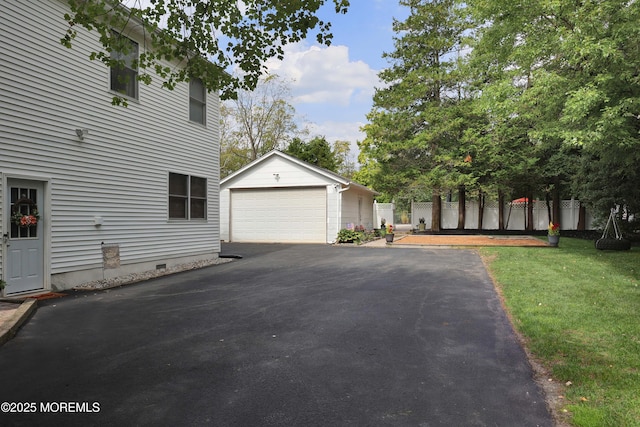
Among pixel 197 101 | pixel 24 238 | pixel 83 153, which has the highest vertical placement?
pixel 197 101

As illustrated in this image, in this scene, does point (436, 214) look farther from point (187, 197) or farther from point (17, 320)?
point (17, 320)

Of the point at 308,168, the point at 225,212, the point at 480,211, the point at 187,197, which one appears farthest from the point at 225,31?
the point at 480,211

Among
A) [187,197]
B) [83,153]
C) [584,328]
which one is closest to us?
[584,328]

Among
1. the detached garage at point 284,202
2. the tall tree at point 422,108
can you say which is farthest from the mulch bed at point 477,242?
the tall tree at point 422,108

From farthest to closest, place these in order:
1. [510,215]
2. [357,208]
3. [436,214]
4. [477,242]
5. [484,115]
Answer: [510,215] < [436,214] < [357,208] < [484,115] < [477,242]

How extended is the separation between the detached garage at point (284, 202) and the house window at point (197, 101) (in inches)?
282

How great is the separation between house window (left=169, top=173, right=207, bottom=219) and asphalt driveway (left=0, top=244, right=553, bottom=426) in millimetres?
3989

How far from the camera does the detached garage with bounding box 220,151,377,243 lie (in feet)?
60.0

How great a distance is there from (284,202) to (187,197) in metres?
8.24

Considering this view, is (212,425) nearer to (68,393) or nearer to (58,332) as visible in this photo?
(68,393)

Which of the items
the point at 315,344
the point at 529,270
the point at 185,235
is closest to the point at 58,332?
the point at 315,344

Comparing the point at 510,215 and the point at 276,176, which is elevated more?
the point at 276,176

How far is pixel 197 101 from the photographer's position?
1149 cm

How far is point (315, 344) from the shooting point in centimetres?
423
